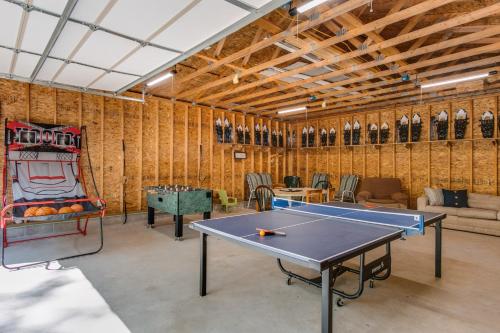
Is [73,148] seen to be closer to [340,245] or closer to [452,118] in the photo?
[340,245]

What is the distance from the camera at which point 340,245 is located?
6.72 ft

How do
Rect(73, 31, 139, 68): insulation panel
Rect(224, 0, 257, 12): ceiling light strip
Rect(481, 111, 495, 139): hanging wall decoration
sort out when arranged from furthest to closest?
Rect(481, 111, 495, 139): hanging wall decoration → Rect(73, 31, 139, 68): insulation panel → Rect(224, 0, 257, 12): ceiling light strip

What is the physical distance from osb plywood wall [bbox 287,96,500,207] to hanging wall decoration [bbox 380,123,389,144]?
0.11 m

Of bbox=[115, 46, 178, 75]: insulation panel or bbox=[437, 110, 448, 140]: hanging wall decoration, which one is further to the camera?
bbox=[437, 110, 448, 140]: hanging wall decoration

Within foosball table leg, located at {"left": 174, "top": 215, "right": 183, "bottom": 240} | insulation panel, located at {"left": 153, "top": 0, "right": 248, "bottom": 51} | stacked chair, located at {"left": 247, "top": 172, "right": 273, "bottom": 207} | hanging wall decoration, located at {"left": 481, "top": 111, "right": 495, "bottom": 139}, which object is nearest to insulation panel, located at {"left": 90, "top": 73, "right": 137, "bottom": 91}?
insulation panel, located at {"left": 153, "top": 0, "right": 248, "bottom": 51}

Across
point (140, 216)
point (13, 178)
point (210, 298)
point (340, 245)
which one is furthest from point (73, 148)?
point (340, 245)

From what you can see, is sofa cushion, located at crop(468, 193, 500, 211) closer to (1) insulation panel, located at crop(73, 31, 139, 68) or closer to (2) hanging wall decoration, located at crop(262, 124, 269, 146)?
(2) hanging wall decoration, located at crop(262, 124, 269, 146)

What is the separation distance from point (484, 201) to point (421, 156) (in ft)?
6.47

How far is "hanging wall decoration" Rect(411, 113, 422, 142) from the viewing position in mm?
7777

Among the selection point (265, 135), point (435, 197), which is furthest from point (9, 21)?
point (435, 197)

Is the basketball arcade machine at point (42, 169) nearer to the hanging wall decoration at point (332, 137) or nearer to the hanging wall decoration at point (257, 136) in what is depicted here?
the hanging wall decoration at point (257, 136)

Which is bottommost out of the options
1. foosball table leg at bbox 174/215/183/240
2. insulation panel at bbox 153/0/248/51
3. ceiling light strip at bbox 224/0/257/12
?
foosball table leg at bbox 174/215/183/240

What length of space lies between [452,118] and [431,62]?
357 cm

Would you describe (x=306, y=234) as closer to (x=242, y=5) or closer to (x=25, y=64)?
(x=242, y=5)
